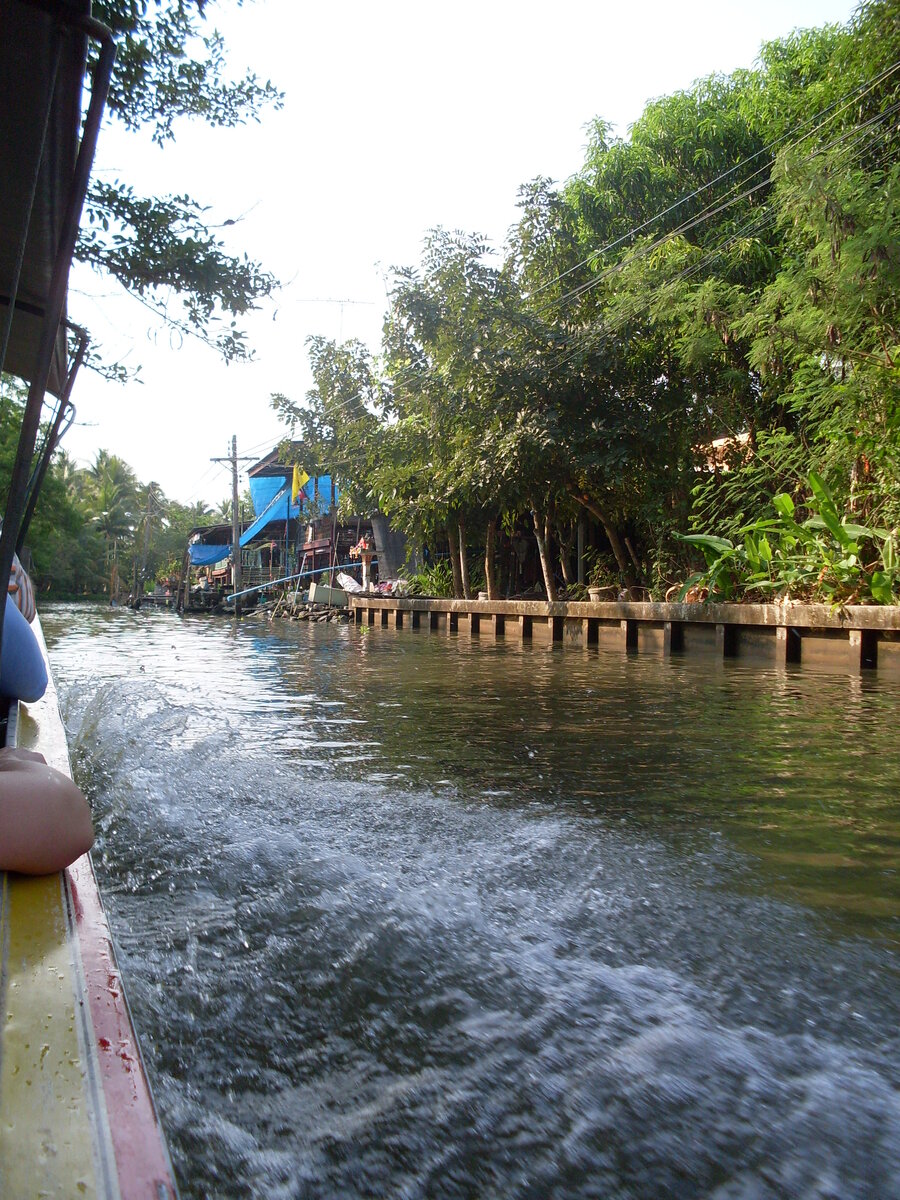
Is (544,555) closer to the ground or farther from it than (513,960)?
farther from it

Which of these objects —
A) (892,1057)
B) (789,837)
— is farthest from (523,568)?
(892,1057)

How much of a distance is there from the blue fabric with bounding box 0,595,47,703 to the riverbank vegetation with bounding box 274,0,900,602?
26.9 feet

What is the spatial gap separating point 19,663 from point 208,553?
4398cm

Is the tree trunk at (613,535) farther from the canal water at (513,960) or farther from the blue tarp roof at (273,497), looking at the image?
the blue tarp roof at (273,497)

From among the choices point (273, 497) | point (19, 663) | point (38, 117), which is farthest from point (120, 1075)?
point (273, 497)

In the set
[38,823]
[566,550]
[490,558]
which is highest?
[566,550]

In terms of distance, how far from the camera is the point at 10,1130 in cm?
116

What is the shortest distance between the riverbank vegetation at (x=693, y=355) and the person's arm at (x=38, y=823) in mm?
8796

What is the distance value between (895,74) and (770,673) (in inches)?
318

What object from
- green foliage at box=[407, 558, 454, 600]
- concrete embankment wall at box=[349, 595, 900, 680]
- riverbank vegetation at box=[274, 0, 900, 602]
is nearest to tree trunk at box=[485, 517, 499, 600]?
riverbank vegetation at box=[274, 0, 900, 602]

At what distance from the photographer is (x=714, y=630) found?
11.2 meters

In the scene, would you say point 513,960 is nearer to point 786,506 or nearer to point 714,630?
point 786,506

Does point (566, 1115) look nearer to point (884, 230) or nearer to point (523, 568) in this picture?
point (884, 230)

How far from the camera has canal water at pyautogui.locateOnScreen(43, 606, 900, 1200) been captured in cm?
155
